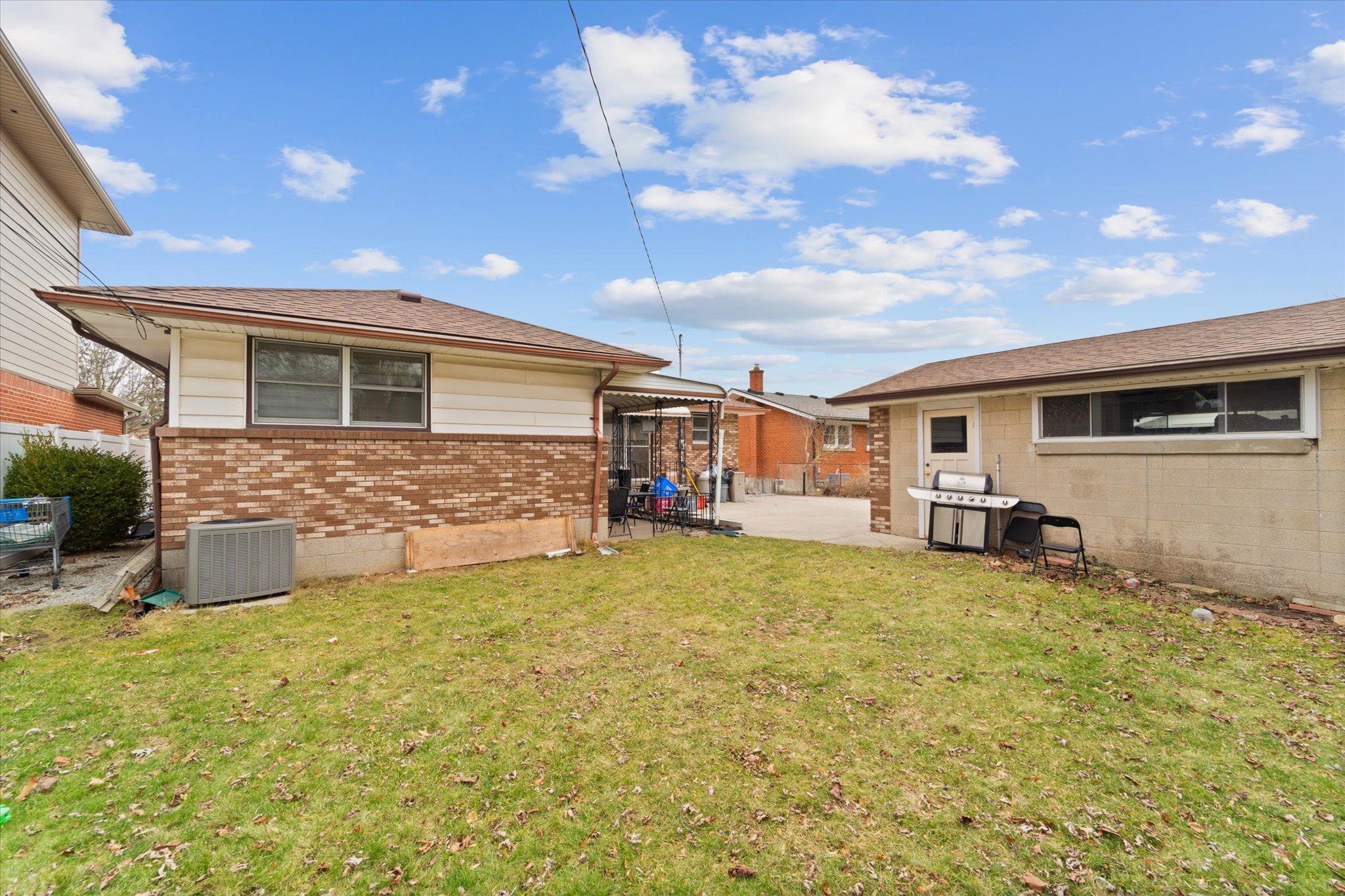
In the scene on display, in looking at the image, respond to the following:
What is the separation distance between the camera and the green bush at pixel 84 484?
8.34 m

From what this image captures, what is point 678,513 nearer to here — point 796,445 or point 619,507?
point 619,507

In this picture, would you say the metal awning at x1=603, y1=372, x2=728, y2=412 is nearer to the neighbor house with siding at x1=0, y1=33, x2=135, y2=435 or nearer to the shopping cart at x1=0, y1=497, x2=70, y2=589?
the shopping cart at x1=0, y1=497, x2=70, y2=589

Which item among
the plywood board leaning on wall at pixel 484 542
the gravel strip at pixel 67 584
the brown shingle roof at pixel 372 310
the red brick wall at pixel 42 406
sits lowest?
the gravel strip at pixel 67 584

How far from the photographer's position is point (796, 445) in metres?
24.2

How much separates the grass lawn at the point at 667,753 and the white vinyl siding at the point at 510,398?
3.16 metres

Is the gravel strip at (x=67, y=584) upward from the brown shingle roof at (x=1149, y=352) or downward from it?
downward

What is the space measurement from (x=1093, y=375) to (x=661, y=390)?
22.5 feet

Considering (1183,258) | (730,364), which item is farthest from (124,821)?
(730,364)

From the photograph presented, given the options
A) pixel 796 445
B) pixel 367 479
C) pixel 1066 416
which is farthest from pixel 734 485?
pixel 367 479

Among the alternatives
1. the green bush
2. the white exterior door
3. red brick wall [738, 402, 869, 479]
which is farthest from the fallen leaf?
red brick wall [738, 402, 869, 479]

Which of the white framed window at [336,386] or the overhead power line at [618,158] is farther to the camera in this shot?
the white framed window at [336,386]

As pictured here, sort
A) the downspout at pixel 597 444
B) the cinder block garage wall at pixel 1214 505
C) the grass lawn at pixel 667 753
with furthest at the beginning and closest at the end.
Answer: the downspout at pixel 597 444, the cinder block garage wall at pixel 1214 505, the grass lawn at pixel 667 753

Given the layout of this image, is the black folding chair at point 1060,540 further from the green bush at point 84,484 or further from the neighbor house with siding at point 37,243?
the neighbor house with siding at point 37,243

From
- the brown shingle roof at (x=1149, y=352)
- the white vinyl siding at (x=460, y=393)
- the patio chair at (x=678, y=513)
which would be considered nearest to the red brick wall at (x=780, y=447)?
the patio chair at (x=678, y=513)
